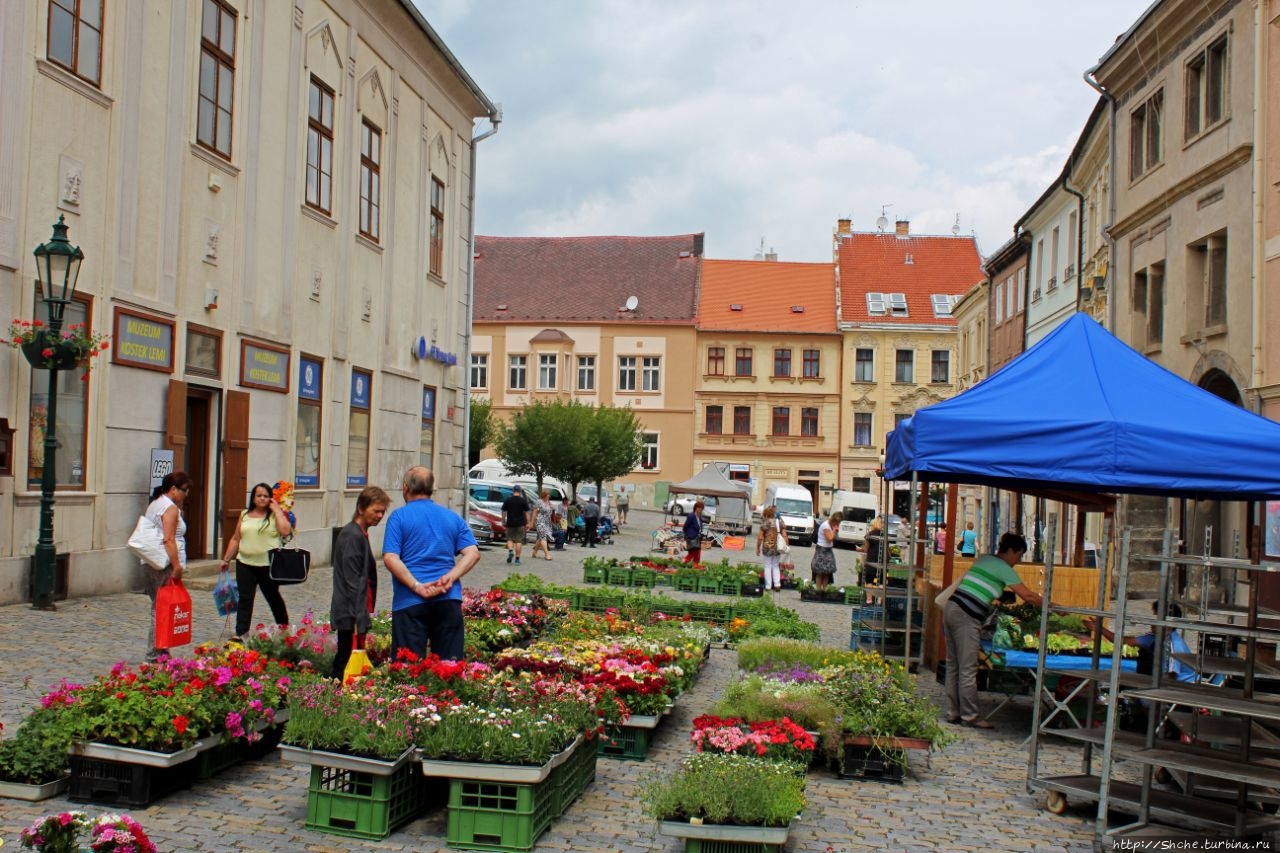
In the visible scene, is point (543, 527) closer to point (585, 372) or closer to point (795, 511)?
point (795, 511)

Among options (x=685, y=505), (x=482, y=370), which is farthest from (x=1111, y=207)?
(x=482, y=370)

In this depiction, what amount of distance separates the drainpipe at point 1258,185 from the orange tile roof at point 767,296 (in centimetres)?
4492

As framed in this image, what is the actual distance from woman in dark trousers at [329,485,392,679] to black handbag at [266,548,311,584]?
6.73ft

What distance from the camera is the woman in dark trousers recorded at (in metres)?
8.77

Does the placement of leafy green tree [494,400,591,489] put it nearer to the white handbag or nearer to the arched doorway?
the arched doorway

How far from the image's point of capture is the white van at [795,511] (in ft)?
158

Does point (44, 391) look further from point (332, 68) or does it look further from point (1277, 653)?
point (1277, 653)

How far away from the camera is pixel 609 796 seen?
25.0 feet

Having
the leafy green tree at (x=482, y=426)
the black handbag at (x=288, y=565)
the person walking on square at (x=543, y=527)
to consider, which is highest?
the leafy green tree at (x=482, y=426)

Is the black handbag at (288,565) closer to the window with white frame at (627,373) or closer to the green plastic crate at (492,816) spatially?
the green plastic crate at (492,816)

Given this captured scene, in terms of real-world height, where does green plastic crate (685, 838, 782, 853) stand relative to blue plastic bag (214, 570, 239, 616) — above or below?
below

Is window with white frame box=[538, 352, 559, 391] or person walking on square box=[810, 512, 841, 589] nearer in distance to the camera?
person walking on square box=[810, 512, 841, 589]

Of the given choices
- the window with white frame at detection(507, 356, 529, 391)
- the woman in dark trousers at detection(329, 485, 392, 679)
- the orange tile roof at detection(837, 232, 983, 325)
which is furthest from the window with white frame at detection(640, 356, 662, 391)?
the woman in dark trousers at detection(329, 485, 392, 679)

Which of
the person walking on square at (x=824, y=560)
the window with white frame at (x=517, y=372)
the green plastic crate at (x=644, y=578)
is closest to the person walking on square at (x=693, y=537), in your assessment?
the person walking on square at (x=824, y=560)
